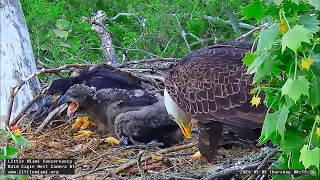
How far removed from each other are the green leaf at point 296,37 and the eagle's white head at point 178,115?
302 centimetres

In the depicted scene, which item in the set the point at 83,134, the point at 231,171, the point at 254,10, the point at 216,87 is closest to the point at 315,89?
the point at 254,10

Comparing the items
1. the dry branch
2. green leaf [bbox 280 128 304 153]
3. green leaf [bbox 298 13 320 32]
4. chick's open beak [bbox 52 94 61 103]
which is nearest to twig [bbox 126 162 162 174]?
chick's open beak [bbox 52 94 61 103]

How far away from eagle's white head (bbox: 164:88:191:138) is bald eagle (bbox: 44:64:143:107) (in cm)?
69

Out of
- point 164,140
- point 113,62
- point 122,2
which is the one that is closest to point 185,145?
point 164,140

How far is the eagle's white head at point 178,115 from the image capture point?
5.36 meters

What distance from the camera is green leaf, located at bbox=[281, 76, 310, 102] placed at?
2.42 metres

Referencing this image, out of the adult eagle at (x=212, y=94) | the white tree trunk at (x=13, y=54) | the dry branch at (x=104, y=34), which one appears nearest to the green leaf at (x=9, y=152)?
the adult eagle at (x=212, y=94)

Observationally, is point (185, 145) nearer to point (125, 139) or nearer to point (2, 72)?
point (125, 139)

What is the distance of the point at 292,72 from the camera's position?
255 cm

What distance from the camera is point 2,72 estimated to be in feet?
19.8

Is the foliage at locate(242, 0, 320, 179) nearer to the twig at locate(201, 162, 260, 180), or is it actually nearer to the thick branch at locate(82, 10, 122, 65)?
the twig at locate(201, 162, 260, 180)

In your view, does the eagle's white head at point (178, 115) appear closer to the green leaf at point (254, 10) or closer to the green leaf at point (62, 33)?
the green leaf at point (62, 33)

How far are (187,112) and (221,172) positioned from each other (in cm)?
152

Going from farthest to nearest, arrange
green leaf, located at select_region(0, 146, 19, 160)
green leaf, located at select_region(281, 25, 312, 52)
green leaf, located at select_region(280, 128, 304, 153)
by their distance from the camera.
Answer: green leaf, located at select_region(0, 146, 19, 160) < green leaf, located at select_region(280, 128, 304, 153) < green leaf, located at select_region(281, 25, 312, 52)
